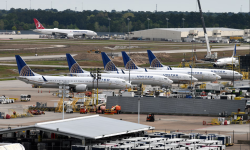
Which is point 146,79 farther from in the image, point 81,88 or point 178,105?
point 178,105

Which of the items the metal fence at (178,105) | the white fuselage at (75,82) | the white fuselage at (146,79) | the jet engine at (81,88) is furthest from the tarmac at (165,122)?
the white fuselage at (146,79)

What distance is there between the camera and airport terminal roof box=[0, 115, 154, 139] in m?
47.4

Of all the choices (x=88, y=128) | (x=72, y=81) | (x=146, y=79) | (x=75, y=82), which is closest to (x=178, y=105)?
(x=146, y=79)

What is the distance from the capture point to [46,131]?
4816 cm

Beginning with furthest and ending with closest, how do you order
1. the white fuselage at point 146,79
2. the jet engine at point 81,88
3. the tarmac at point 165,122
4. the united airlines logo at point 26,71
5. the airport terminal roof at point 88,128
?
the white fuselage at point 146,79, the united airlines logo at point 26,71, the jet engine at point 81,88, the tarmac at point 165,122, the airport terminal roof at point 88,128

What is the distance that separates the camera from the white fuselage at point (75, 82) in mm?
101938

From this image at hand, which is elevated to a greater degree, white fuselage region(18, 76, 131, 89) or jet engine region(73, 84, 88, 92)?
white fuselage region(18, 76, 131, 89)

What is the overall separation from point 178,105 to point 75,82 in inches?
1153

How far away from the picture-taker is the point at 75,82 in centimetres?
10256

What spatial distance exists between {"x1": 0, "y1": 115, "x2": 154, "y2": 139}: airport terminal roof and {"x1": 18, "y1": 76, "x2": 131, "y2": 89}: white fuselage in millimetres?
46283

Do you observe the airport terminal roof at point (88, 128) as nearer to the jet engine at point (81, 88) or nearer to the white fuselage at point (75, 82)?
the jet engine at point (81, 88)

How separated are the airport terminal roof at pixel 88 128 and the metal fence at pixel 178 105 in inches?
1039

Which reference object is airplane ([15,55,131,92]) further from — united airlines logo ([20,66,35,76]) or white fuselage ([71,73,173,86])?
white fuselage ([71,73,173,86])

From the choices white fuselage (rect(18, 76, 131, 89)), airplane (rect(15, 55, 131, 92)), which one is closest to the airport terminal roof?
airplane (rect(15, 55, 131, 92))
